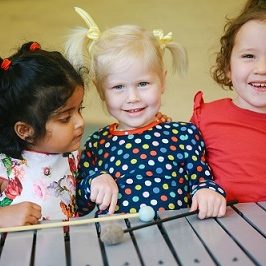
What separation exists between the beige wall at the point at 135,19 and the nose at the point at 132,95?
153cm

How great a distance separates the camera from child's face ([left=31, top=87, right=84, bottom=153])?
3.95 ft

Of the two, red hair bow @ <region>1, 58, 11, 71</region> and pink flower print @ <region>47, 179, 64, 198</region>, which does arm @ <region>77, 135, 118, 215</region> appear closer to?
pink flower print @ <region>47, 179, 64, 198</region>

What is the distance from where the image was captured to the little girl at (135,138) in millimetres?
1212

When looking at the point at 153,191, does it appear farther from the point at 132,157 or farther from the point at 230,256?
the point at 230,256

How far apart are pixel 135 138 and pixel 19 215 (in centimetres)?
35

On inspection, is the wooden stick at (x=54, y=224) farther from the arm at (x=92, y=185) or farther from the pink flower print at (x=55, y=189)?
the pink flower print at (x=55, y=189)

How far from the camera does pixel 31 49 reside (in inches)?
50.3

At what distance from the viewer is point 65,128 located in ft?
3.98

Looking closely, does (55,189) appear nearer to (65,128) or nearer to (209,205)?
(65,128)

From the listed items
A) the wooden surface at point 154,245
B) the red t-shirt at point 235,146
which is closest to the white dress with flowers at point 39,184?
the wooden surface at point 154,245

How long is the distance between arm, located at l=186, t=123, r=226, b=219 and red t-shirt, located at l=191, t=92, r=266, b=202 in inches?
2.1

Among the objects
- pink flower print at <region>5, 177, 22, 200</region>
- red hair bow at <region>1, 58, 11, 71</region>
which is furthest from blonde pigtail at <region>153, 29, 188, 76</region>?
pink flower print at <region>5, 177, 22, 200</region>

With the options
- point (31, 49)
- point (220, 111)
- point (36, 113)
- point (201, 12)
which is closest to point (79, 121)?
point (36, 113)

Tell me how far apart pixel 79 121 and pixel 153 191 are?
214 mm
